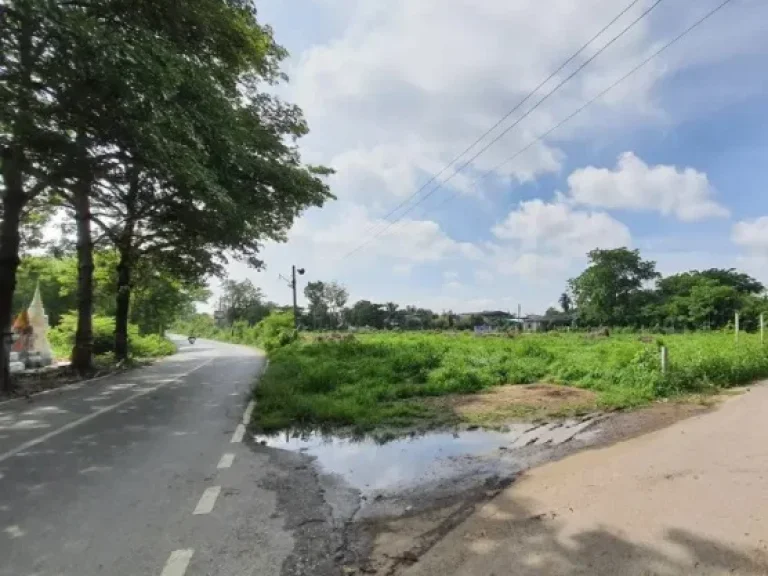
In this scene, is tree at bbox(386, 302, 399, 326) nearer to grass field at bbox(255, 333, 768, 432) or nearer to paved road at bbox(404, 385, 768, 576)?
grass field at bbox(255, 333, 768, 432)

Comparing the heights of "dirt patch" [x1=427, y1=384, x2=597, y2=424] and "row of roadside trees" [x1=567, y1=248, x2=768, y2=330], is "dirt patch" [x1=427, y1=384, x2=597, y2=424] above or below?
below

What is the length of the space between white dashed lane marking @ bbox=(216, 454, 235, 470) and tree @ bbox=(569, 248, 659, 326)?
77.1 m

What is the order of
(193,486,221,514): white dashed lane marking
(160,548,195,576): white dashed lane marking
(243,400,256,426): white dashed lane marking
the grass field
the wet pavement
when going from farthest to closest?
the grass field
(243,400,256,426): white dashed lane marking
the wet pavement
(193,486,221,514): white dashed lane marking
(160,548,195,576): white dashed lane marking

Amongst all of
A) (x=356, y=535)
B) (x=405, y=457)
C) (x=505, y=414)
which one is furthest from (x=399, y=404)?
(x=356, y=535)

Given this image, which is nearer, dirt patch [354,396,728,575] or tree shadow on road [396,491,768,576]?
tree shadow on road [396,491,768,576]

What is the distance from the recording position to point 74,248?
71.4ft

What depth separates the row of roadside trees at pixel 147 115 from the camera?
802 cm

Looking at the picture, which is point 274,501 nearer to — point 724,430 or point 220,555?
point 220,555

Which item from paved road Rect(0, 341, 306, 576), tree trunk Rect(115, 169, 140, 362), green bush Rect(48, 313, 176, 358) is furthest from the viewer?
green bush Rect(48, 313, 176, 358)

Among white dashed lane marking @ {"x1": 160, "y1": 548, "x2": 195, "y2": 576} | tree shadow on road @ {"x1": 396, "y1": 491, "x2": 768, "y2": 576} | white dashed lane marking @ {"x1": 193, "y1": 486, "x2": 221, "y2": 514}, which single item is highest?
tree shadow on road @ {"x1": 396, "y1": 491, "x2": 768, "y2": 576}

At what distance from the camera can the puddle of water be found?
6176mm

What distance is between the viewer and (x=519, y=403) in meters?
11.2

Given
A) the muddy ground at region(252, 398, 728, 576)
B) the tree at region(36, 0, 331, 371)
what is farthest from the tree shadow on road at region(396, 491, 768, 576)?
the tree at region(36, 0, 331, 371)

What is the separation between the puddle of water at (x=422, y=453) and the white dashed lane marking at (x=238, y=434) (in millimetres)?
276
